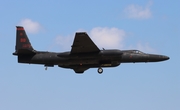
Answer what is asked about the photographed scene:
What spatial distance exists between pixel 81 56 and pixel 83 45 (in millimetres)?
1680

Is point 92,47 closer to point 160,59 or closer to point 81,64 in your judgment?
point 81,64

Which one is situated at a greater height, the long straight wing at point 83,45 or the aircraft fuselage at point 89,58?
the long straight wing at point 83,45

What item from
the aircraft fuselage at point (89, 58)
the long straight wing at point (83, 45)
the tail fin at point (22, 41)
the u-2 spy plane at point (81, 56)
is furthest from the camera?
the tail fin at point (22, 41)

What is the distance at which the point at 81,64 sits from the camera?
1748 inches

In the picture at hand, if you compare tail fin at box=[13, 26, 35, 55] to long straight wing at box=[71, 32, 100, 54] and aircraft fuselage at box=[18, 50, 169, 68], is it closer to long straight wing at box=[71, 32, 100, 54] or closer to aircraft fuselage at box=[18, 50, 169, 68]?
aircraft fuselage at box=[18, 50, 169, 68]

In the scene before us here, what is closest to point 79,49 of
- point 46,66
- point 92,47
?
point 92,47

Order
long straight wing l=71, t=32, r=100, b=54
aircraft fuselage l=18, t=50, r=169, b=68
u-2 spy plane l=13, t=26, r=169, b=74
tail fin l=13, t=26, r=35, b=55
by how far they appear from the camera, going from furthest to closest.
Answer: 1. tail fin l=13, t=26, r=35, b=55
2. aircraft fuselage l=18, t=50, r=169, b=68
3. u-2 spy plane l=13, t=26, r=169, b=74
4. long straight wing l=71, t=32, r=100, b=54

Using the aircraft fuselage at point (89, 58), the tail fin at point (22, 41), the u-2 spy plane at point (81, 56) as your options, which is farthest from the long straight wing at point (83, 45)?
the tail fin at point (22, 41)

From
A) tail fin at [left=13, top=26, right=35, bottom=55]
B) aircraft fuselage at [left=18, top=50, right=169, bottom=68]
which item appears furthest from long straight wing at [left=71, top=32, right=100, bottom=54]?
tail fin at [left=13, top=26, right=35, bottom=55]

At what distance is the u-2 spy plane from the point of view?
42.1 m

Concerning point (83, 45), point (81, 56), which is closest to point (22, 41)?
point (81, 56)

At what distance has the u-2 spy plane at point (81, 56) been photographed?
4212cm

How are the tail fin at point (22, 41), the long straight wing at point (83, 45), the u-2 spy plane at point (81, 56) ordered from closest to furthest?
the long straight wing at point (83, 45) → the u-2 spy plane at point (81, 56) → the tail fin at point (22, 41)

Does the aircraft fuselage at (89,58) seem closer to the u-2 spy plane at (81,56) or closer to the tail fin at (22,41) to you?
the u-2 spy plane at (81,56)
